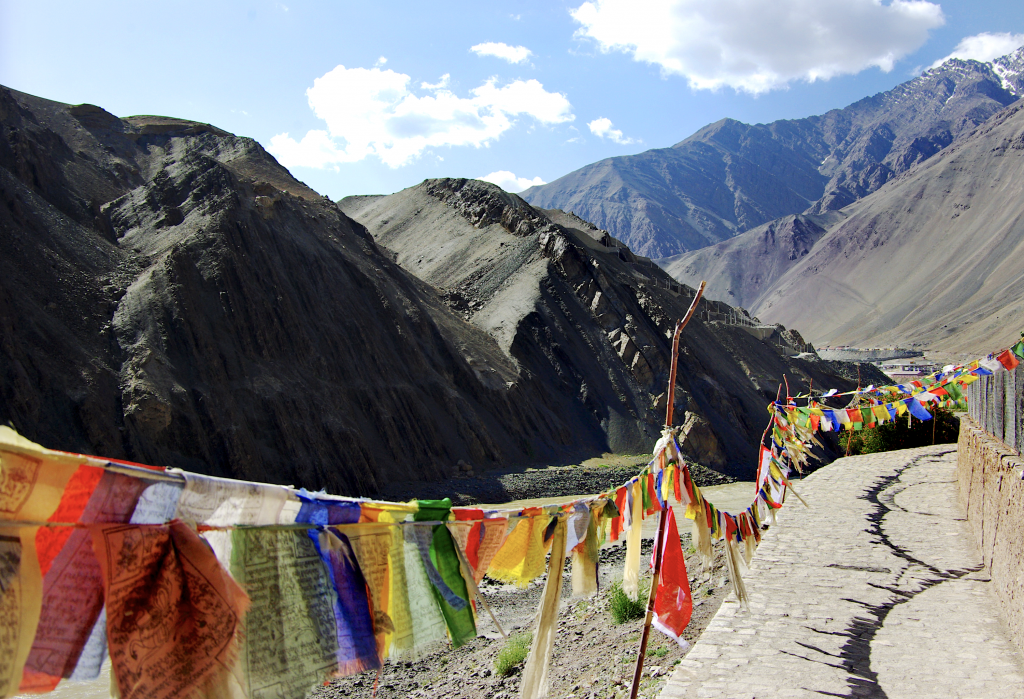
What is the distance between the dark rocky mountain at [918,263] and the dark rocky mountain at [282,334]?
56.1 m

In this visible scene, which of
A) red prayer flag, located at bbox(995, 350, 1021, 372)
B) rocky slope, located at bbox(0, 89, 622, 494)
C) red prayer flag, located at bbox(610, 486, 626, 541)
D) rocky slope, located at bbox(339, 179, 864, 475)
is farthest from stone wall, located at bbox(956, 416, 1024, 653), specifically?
rocky slope, located at bbox(339, 179, 864, 475)

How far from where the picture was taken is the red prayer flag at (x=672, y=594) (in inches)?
209

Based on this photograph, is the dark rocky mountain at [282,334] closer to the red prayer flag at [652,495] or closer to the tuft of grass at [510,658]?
the tuft of grass at [510,658]

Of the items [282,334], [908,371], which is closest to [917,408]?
[282,334]

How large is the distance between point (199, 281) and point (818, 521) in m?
21.1

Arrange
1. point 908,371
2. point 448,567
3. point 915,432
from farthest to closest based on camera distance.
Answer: point 908,371 < point 915,432 < point 448,567

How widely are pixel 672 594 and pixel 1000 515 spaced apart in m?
4.91

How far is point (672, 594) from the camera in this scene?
5.38 metres

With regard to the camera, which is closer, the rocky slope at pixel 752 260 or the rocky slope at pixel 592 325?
the rocky slope at pixel 592 325

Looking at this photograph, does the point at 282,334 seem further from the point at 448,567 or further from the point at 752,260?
the point at 752,260

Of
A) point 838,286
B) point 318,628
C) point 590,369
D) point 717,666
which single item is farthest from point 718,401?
point 838,286

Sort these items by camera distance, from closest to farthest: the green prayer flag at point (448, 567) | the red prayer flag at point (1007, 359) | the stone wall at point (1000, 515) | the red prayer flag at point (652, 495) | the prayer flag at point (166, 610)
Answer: the prayer flag at point (166, 610)
the green prayer flag at point (448, 567)
the red prayer flag at point (652, 495)
the stone wall at point (1000, 515)
the red prayer flag at point (1007, 359)

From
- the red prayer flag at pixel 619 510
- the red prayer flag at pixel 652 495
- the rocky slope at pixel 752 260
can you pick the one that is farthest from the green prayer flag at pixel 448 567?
the rocky slope at pixel 752 260

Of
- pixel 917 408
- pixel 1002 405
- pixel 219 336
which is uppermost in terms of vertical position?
pixel 219 336
